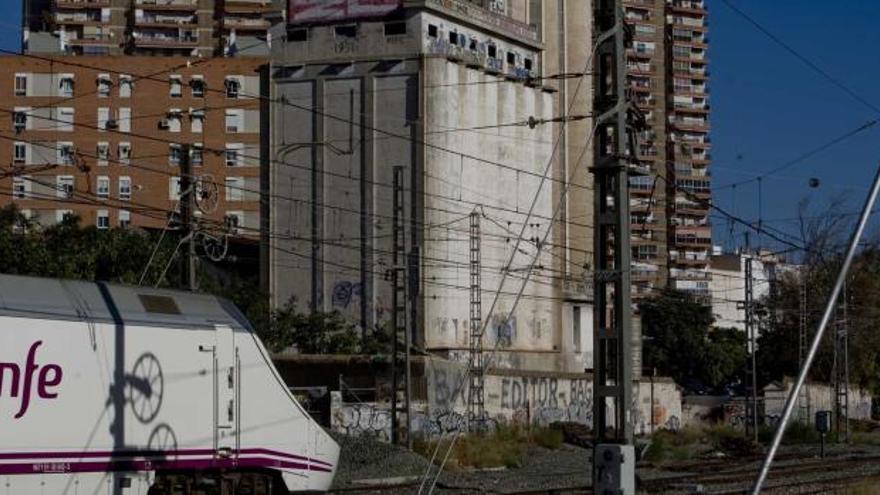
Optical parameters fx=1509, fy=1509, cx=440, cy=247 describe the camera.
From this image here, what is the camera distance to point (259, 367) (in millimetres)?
22297

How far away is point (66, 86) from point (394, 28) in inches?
1425

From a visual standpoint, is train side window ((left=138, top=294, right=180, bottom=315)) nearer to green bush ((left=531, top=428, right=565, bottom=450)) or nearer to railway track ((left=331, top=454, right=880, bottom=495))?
railway track ((left=331, top=454, right=880, bottom=495))

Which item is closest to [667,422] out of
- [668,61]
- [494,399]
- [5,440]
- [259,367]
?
[494,399]

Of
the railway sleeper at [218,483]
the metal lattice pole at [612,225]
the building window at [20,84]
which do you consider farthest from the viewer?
the building window at [20,84]

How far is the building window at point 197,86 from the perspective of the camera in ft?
344

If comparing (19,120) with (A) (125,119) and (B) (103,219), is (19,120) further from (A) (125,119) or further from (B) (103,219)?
(B) (103,219)

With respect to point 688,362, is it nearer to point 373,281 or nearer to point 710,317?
point 710,317

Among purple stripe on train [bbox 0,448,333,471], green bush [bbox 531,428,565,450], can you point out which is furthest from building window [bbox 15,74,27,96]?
purple stripe on train [bbox 0,448,333,471]

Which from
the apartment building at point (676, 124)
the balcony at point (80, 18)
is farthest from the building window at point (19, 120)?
the apartment building at point (676, 124)

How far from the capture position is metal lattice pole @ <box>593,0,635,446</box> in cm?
1675

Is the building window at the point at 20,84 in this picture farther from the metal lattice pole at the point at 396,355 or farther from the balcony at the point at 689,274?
the balcony at the point at 689,274

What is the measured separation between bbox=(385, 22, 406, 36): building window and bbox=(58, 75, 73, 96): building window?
3575 cm

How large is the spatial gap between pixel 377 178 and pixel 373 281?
5.10 meters

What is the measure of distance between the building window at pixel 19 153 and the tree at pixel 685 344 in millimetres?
45105
